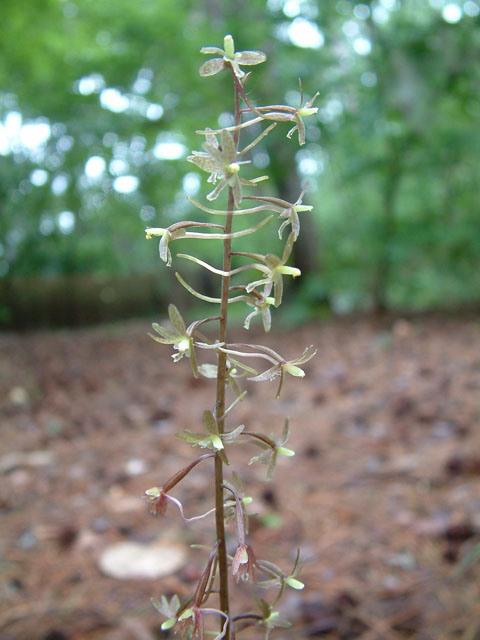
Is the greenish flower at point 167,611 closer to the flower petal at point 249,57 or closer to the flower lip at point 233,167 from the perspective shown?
the flower lip at point 233,167

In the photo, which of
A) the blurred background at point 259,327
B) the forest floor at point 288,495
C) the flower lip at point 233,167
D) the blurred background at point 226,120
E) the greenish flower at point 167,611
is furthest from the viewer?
the blurred background at point 226,120

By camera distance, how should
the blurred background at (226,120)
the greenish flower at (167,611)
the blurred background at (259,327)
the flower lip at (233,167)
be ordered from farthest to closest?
1. the blurred background at (226,120)
2. the blurred background at (259,327)
3. the greenish flower at (167,611)
4. the flower lip at (233,167)

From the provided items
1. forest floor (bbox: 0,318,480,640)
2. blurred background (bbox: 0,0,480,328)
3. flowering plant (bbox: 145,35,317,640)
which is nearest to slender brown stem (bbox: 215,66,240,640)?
flowering plant (bbox: 145,35,317,640)

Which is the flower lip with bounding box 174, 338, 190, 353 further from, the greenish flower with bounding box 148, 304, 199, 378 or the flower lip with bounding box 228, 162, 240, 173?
the flower lip with bounding box 228, 162, 240, 173

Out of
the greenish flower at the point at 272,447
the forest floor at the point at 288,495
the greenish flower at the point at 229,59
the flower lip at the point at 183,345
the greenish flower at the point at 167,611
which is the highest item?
the greenish flower at the point at 229,59

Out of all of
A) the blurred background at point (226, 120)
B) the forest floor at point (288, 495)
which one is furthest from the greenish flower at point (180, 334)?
the blurred background at point (226, 120)

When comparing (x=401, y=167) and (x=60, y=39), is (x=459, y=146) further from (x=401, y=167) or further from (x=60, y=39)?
(x=60, y=39)
